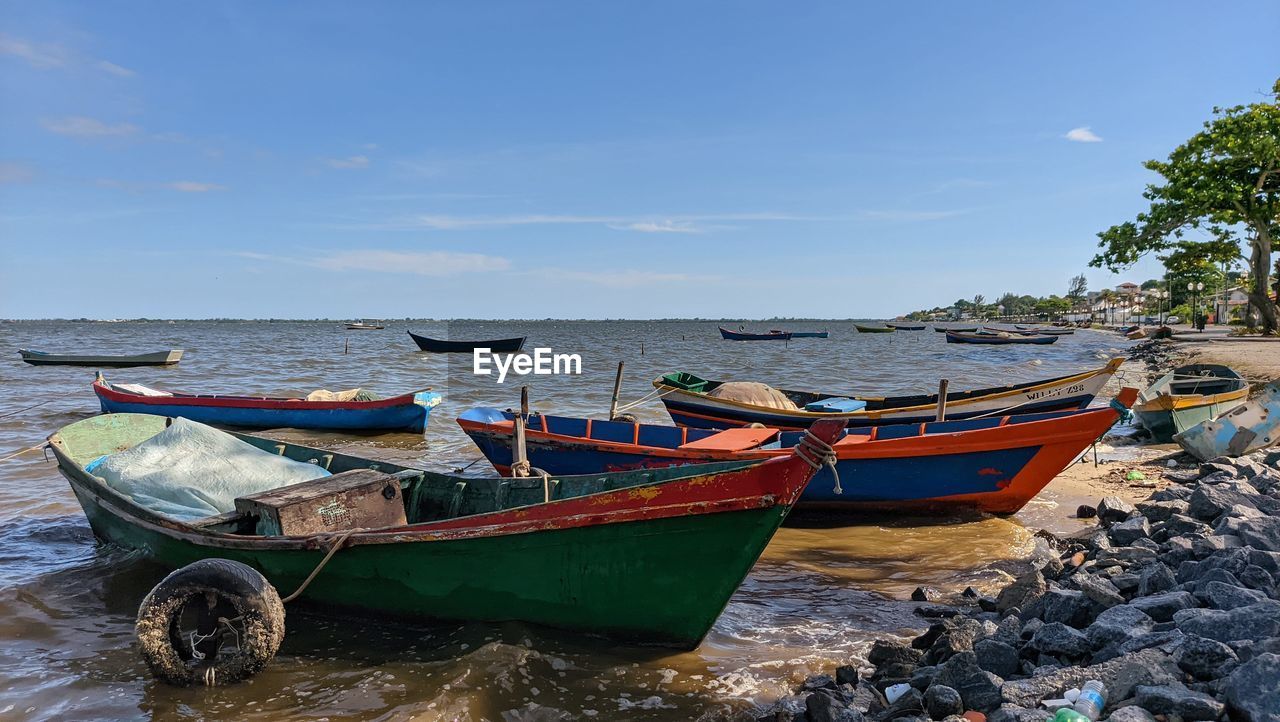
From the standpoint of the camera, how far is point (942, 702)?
3.89 meters

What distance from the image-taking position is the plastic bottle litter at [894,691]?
4.34 metres

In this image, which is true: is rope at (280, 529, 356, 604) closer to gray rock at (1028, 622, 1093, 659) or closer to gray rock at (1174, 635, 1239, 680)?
gray rock at (1028, 622, 1093, 659)

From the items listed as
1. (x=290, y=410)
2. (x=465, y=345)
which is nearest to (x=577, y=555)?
(x=290, y=410)

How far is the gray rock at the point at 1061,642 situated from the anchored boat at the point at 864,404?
669 cm

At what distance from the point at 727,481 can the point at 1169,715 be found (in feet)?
8.18

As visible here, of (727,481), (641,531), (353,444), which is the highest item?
(727,481)

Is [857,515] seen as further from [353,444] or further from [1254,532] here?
[353,444]

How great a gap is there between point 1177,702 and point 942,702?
104 centimetres

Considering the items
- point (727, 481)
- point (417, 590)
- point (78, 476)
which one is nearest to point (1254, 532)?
point (727, 481)

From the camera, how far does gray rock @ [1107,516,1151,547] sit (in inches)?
270

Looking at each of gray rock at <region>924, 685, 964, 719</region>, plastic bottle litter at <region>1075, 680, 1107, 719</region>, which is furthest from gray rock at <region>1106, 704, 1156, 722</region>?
gray rock at <region>924, 685, 964, 719</region>

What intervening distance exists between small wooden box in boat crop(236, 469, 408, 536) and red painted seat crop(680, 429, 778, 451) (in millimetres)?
3511

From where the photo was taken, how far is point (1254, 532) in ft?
17.8

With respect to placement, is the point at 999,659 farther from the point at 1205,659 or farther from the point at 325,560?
the point at 325,560
